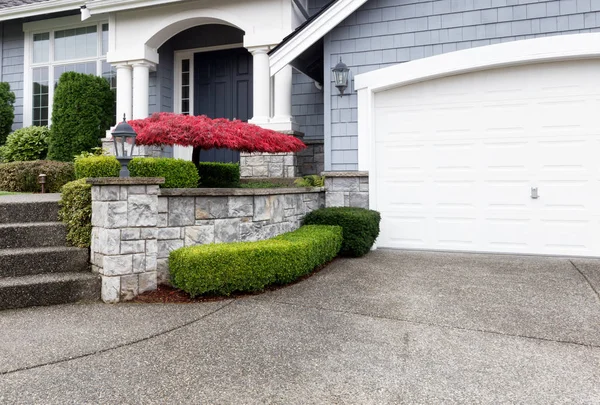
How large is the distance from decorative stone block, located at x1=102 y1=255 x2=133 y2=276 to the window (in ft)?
24.6

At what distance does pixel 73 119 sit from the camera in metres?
8.86

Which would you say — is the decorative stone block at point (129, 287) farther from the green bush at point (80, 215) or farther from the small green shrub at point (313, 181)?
the small green shrub at point (313, 181)

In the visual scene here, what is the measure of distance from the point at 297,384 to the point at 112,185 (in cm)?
260

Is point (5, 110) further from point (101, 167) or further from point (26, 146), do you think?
point (101, 167)

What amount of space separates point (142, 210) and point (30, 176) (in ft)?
14.4

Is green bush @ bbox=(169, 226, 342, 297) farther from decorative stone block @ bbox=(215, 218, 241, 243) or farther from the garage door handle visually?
the garage door handle

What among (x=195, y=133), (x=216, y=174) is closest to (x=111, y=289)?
(x=195, y=133)

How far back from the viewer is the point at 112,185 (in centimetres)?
406

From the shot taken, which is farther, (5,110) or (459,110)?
(5,110)

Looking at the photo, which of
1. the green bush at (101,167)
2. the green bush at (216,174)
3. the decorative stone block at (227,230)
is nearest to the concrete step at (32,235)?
the green bush at (101,167)

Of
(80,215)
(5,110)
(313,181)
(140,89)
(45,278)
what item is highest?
(140,89)

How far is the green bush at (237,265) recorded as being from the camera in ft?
13.4

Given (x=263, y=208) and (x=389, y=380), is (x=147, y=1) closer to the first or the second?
(x=263, y=208)

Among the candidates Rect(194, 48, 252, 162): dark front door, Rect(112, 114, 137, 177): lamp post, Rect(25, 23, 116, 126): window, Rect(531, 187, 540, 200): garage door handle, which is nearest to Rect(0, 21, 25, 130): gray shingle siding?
Rect(25, 23, 116, 126): window
